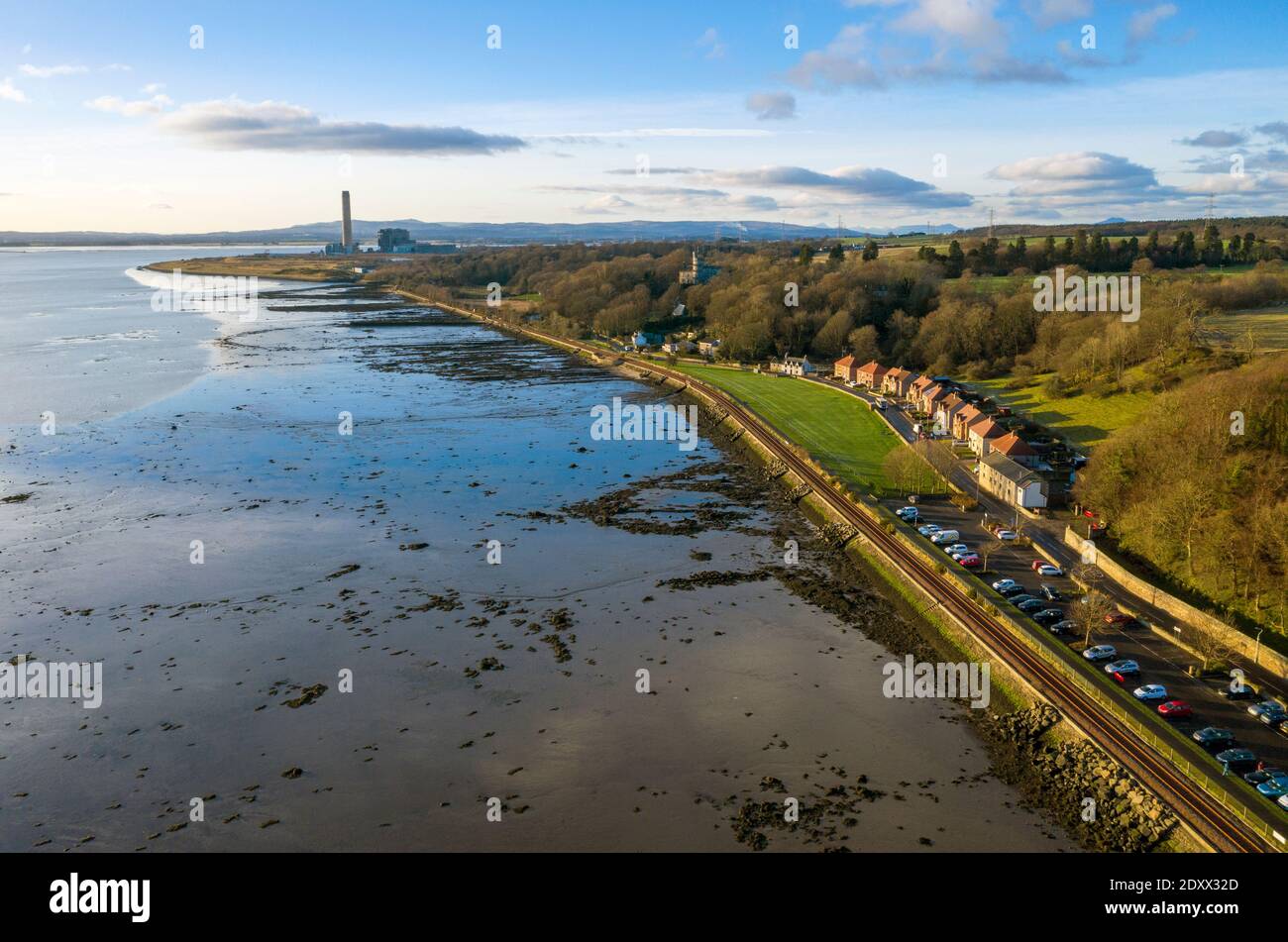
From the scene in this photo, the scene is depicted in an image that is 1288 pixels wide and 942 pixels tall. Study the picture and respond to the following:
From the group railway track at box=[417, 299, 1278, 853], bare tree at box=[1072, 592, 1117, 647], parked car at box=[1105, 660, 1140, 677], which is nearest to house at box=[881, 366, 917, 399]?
railway track at box=[417, 299, 1278, 853]

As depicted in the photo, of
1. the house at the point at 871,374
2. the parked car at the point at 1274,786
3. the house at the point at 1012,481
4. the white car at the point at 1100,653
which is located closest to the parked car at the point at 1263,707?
the parked car at the point at 1274,786

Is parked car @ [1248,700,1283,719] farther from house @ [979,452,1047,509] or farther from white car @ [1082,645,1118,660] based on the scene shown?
house @ [979,452,1047,509]

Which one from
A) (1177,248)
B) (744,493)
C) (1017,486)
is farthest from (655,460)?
(1177,248)
